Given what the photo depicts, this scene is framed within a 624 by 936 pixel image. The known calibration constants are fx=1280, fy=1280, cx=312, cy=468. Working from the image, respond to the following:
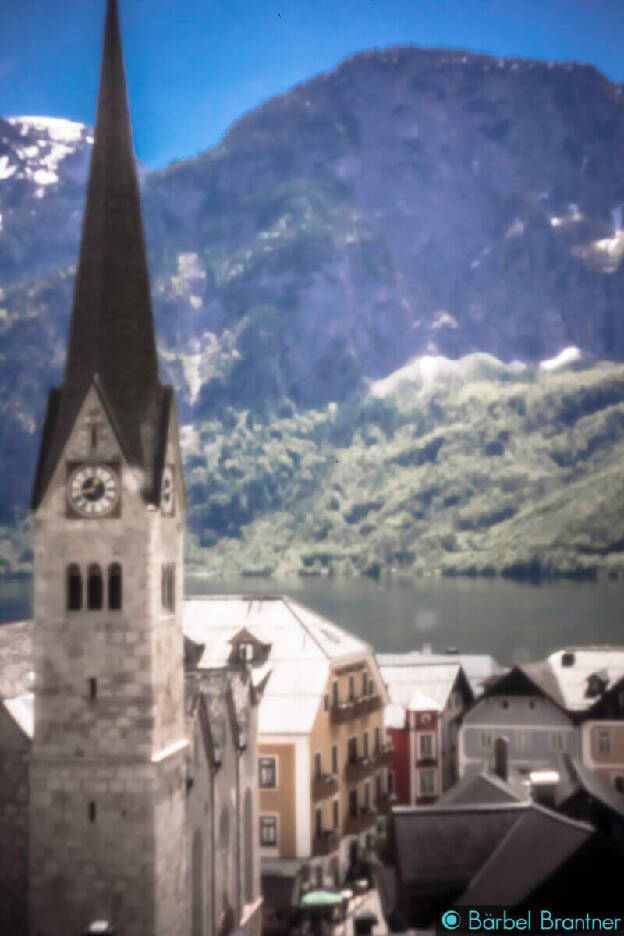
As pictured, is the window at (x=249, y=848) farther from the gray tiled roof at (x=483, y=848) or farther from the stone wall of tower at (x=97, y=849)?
the stone wall of tower at (x=97, y=849)

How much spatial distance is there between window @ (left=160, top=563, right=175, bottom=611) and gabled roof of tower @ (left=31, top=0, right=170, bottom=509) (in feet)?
6.94

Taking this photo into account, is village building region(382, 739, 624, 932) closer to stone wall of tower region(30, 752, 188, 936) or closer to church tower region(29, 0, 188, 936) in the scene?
stone wall of tower region(30, 752, 188, 936)

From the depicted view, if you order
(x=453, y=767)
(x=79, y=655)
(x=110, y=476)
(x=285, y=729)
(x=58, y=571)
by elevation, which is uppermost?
(x=110, y=476)

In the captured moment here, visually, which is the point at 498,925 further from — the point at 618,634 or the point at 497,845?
the point at 618,634

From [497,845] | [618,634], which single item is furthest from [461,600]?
[497,845]

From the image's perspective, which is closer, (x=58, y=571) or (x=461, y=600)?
(x=58, y=571)

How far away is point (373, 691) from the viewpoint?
4941cm

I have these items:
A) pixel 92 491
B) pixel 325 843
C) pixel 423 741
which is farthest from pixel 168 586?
pixel 423 741

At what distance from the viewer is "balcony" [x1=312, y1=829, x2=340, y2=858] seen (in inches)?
1671

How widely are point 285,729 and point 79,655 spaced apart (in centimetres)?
1760

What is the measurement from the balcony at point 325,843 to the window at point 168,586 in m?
17.6

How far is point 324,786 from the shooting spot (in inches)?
1709

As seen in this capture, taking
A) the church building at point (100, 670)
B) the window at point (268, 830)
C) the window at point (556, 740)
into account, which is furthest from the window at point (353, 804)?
the church building at point (100, 670)

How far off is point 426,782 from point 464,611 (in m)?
94.4
